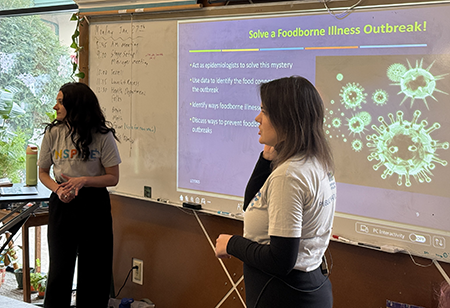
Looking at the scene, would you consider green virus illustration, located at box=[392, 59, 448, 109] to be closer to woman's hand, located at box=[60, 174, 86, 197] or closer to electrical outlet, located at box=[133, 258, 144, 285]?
woman's hand, located at box=[60, 174, 86, 197]

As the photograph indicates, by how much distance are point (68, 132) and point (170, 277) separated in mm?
1121

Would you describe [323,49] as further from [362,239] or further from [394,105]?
[362,239]

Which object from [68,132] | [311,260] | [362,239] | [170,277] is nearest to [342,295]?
[362,239]

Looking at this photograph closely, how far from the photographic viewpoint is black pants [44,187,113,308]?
2420mm

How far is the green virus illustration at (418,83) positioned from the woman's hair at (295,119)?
0.72 meters

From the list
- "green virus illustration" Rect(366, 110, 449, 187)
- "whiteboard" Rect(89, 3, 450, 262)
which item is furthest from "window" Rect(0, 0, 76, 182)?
"green virus illustration" Rect(366, 110, 449, 187)

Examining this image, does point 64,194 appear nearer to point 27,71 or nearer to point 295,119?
point 295,119

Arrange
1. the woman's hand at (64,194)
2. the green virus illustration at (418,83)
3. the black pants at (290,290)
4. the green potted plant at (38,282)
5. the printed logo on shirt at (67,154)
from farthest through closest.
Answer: the green potted plant at (38,282), the printed logo on shirt at (67,154), the woman's hand at (64,194), the green virus illustration at (418,83), the black pants at (290,290)

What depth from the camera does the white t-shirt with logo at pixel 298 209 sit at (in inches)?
47.6

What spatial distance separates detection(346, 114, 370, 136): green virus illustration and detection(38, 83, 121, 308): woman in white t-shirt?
4.23 ft

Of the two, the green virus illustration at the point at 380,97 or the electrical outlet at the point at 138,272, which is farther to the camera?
the electrical outlet at the point at 138,272

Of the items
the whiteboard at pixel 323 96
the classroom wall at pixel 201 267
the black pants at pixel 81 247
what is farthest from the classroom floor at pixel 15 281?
the whiteboard at pixel 323 96

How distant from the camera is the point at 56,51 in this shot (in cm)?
378

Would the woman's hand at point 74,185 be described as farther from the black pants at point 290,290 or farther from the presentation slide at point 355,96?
the black pants at point 290,290
